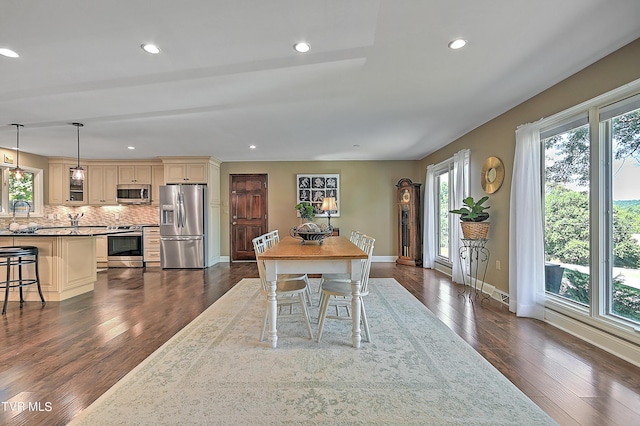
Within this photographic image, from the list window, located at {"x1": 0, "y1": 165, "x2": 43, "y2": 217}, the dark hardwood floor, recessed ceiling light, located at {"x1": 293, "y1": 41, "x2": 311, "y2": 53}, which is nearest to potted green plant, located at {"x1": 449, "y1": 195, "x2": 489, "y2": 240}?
the dark hardwood floor

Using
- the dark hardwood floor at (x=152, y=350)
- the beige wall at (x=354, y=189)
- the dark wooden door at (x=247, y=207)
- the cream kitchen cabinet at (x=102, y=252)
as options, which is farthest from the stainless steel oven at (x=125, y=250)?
the dark hardwood floor at (x=152, y=350)

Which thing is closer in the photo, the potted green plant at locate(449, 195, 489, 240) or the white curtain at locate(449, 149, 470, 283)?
the potted green plant at locate(449, 195, 489, 240)

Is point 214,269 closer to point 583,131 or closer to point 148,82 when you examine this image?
point 148,82

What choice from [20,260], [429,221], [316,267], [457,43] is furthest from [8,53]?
[429,221]

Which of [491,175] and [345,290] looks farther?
[491,175]

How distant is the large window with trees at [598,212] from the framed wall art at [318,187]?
14.5 ft

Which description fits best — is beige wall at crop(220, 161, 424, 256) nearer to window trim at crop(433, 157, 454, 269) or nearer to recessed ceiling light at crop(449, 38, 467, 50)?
window trim at crop(433, 157, 454, 269)

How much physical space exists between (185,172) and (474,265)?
5.85 metres

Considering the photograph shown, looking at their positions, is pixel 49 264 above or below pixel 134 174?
below

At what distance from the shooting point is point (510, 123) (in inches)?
145

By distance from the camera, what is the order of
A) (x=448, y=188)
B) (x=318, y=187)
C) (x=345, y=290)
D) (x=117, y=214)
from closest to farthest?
(x=345, y=290)
(x=448, y=188)
(x=117, y=214)
(x=318, y=187)

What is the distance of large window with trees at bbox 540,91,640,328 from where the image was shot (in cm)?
237

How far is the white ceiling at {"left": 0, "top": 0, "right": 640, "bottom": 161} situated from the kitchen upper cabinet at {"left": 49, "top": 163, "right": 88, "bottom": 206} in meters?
2.35

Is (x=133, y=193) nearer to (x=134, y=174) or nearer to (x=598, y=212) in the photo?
(x=134, y=174)
